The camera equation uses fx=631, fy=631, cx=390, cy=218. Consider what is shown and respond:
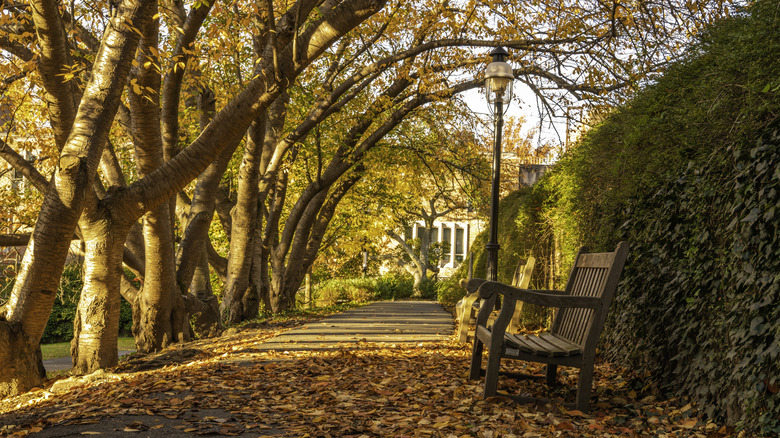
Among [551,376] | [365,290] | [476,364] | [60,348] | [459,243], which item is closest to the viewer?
[551,376]

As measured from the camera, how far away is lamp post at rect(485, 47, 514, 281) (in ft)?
25.9

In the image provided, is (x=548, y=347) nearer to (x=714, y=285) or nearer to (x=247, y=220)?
(x=714, y=285)

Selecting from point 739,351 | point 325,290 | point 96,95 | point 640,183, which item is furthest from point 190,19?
point 325,290

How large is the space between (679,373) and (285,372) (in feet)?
10.9

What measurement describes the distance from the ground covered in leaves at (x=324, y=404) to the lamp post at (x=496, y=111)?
1.77 metres

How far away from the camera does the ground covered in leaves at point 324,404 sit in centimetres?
373

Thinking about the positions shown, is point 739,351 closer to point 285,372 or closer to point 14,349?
point 285,372

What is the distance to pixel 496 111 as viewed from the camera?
8430 millimetres

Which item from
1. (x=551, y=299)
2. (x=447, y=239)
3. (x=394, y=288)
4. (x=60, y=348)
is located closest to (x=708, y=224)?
(x=551, y=299)

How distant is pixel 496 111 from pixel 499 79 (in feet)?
1.37

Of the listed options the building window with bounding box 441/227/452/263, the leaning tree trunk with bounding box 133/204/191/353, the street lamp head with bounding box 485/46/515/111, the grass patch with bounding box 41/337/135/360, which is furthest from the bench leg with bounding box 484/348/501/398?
the building window with bounding box 441/227/452/263

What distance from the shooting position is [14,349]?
615 cm

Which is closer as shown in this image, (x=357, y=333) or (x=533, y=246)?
(x=533, y=246)

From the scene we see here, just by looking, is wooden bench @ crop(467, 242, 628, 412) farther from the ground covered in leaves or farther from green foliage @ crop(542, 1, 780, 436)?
green foliage @ crop(542, 1, 780, 436)
